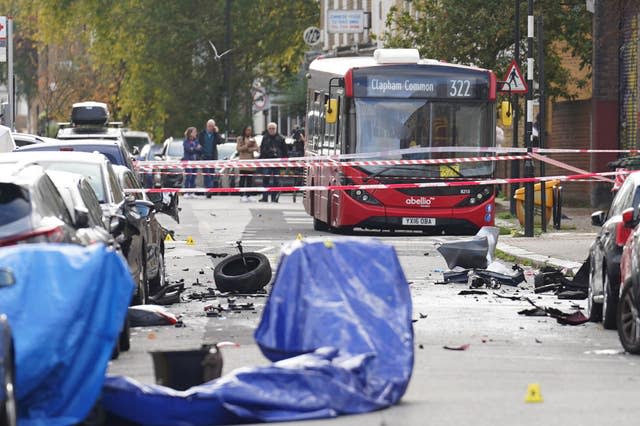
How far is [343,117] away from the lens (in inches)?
1155

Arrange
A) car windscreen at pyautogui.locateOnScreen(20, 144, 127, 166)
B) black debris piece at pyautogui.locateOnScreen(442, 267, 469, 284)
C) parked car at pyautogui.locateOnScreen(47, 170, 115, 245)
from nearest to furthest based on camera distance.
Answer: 1. parked car at pyautogui.locateOnScreen(47, 170, 115, 245)
2. black debris piece at pyautogui.locateOnScreen(442, 267, 469, 284)
3. car windscreen at pyautogui.locateOnScreen(20, 144, 127, 166)

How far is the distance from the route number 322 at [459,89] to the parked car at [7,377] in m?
21.2

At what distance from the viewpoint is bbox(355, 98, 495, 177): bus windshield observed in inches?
1149

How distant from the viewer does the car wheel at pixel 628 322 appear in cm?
1302

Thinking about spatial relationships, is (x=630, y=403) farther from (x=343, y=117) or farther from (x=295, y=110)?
(x=295, y=110)

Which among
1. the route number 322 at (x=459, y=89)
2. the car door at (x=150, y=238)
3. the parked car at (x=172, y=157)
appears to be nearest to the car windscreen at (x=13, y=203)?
the car door at (x=150, y=238)

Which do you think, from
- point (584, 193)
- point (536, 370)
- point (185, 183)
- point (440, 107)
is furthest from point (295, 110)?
point (536, 370)

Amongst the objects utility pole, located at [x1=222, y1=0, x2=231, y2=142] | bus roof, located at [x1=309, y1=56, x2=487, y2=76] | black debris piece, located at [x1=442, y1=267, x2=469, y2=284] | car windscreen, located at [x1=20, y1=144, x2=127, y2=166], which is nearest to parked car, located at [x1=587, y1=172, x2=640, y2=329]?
black debris piece, located at [x1=442, y1=267, x2=469, y2=284]

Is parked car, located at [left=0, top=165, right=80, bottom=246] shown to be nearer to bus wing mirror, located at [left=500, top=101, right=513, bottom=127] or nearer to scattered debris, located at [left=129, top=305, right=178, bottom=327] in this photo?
scattered debris, located at [left=129, top=305, right=178, bottom=327]

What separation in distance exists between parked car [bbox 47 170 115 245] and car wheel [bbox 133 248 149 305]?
1934mm

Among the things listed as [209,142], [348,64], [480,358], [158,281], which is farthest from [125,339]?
[209,142]

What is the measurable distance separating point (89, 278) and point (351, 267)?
6.03 ft

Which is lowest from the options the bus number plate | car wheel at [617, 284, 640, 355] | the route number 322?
the bus number plate

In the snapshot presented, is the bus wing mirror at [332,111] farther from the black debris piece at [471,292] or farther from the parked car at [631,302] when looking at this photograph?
the parked car at [631,302]
